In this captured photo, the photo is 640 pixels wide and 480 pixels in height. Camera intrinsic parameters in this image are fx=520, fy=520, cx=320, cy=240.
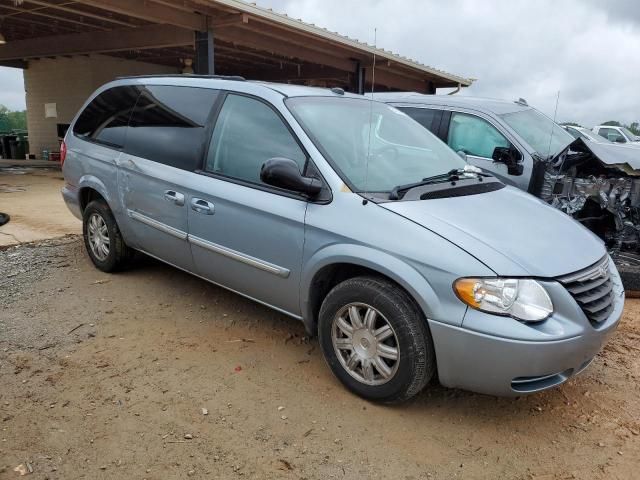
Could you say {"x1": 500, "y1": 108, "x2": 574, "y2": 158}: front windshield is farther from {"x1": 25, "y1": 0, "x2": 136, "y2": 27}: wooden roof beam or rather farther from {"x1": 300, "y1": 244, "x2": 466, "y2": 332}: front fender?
{"x1": 25, "y1": 0, "x2": 136, "y2": 27}: wooden roof beam

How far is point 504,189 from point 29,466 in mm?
3151

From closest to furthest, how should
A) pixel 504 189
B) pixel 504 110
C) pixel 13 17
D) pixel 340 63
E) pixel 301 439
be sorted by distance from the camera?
pixel 301 439 < pixel 504 189 < pixel 504 110 < pixel 13 17 < pixel 340 63

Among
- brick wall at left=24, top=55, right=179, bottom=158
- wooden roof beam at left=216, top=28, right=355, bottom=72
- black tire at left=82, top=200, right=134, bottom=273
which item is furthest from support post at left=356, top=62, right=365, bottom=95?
black tire at left=82, top=200, right=134, bottom=273

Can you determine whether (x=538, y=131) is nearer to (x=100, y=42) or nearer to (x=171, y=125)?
(x=171, y=125)

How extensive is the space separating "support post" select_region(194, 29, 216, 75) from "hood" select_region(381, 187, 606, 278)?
24.1 feet

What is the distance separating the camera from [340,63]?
13414 millimetres

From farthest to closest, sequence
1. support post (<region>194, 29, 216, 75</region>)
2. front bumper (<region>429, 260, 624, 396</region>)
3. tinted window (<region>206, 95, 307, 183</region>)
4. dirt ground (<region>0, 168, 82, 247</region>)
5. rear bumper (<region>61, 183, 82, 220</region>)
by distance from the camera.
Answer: support post (<region>194, 29, 216, 75</region>) < dirt ground (<region>0, 168, 82, 247</region>) < rear bumper (<region>61, 183, 82, 220</region>) < tinted window (<region>206, 95, 307, 183</region>) < front bumper (<region>429, 260, 624, 396</region>)

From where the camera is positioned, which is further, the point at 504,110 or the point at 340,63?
the point at 340,63

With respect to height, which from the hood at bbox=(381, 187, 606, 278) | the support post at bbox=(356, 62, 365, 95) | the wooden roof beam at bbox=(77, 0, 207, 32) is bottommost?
the hood at bbox=(381, 187, 606, 278)

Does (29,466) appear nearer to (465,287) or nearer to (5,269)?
(465,287)

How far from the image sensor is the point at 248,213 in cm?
335

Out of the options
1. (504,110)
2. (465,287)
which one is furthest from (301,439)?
(504,110)

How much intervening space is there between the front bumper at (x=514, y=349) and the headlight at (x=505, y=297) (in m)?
0.04

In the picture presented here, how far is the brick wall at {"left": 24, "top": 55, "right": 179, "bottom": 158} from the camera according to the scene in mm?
15867
